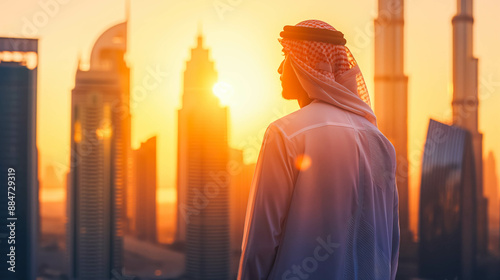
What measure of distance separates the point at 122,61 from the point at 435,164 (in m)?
26.4

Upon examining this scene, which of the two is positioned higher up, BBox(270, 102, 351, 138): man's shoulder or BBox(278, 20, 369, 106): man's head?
BBox(278, 20, 369, 106): man's head

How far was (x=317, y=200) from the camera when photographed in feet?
3.44

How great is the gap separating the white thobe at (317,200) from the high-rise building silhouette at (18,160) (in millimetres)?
23743

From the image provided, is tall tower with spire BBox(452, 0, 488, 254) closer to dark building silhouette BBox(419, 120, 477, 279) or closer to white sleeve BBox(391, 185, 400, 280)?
dark building silhouette BBox(419, 120, 477, 279)

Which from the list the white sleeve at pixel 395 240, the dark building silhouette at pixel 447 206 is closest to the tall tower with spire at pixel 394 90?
the dark building silhouette at pixel 447 206

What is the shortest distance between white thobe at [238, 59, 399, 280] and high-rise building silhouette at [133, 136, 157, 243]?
140 ft

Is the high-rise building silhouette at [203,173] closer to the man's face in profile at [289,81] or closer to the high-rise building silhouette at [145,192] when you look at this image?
the high-rise building silhouette at [145,192]

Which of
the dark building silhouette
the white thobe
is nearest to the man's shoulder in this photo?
the white thobe

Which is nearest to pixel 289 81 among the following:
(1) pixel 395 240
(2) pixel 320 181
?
(2) pixel 320 181

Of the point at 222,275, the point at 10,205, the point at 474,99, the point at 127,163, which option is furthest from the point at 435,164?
the point at 10,205

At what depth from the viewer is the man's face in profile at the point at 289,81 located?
1.20 metres

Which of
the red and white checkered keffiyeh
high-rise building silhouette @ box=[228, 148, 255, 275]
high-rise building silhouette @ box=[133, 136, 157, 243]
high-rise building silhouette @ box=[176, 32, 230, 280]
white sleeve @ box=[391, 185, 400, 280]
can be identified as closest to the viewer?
the red and white checkered keffiyeh

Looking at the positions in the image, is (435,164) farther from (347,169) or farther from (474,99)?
(347,169)

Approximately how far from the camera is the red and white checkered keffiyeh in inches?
44.8
